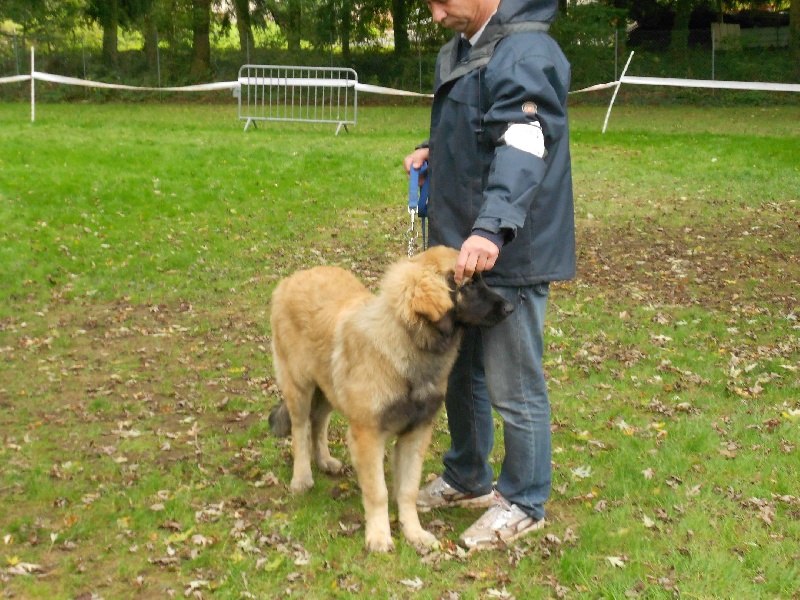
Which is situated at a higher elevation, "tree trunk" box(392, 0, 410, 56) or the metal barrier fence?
"tree trunk" box(392, 0, 410, 56)

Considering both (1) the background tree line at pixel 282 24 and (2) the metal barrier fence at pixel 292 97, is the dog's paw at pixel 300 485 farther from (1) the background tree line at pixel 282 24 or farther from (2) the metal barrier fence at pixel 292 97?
(1) the background tree line at pixel 282 24

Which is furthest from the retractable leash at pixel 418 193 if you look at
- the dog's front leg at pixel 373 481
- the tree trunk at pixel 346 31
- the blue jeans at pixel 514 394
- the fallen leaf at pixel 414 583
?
the tree trunk at pixel 346 31

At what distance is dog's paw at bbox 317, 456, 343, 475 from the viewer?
208 inches

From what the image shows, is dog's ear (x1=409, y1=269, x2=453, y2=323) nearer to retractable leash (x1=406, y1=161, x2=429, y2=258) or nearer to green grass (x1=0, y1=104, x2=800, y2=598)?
retractable leash (x1=406, y1=161, x2=429, y2=258)

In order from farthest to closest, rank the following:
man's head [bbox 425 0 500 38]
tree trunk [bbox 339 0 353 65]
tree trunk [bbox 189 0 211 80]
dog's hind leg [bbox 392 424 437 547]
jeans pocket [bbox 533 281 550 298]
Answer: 1. tree trunk [bbox 339 0 353 65]
2. tree trunk [bbox 189 0 211 80]
3. dog's hind leg [bbox 392 424 437 547]
4. jeans pocket [bbox 533 281 550 298]
5. man's head [bbox 425 0 500 38]

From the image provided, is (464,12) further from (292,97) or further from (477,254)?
(292,97)

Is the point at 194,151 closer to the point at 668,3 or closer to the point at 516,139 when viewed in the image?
the point at 516,139

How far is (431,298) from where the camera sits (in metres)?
3.86

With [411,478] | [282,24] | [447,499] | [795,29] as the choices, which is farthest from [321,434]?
[795,29]

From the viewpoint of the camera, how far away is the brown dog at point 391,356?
3.91m

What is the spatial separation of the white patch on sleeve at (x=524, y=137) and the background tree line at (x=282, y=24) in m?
29.2

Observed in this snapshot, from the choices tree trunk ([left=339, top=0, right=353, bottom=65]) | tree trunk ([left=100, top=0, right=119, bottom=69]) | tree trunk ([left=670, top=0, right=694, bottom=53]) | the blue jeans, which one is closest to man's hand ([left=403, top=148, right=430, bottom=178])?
the blue jeans

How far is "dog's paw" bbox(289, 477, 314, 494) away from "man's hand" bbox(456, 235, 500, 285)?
1921 mm

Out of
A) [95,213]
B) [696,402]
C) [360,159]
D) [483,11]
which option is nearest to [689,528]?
[696,402]
